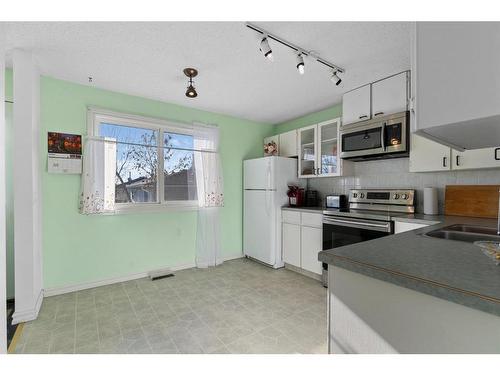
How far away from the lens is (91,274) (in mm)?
2828

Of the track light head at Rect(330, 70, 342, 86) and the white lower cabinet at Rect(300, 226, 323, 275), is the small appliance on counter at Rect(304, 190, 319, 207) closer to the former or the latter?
the white lower cabinet at Rect(300, 226, 323, 275)

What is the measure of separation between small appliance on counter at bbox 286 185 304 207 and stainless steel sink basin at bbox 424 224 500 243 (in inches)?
80.0

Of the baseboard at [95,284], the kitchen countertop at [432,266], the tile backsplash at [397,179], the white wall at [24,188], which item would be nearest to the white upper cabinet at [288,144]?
the tile backsplash at [397,179]

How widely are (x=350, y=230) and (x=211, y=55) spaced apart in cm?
227

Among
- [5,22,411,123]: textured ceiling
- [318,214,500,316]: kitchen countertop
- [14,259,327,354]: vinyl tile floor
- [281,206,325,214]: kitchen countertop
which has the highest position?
[5,22,411,123]: textured ceiling

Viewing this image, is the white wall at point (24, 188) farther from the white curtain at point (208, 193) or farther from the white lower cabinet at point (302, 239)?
the white lower cabinet at point (302, 239)

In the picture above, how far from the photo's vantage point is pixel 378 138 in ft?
8.54

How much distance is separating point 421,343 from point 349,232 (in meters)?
2.04

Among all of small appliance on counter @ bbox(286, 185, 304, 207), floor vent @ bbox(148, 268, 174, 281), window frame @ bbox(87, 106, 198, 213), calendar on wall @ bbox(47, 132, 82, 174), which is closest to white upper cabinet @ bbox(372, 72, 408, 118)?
small appliance on counter @ bbox(286, 185, 304, 207)

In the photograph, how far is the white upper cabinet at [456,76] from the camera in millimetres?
631

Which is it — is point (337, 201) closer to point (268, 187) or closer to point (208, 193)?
point (268, 187)

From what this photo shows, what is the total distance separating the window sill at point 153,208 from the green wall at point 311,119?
2120 millimetres

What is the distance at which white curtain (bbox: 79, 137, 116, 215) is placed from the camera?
2.73m

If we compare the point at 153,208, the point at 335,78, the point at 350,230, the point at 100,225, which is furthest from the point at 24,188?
the point at 350,230
